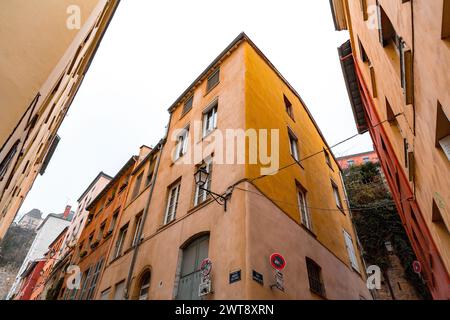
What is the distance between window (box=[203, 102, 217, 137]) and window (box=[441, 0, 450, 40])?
8.26 metres

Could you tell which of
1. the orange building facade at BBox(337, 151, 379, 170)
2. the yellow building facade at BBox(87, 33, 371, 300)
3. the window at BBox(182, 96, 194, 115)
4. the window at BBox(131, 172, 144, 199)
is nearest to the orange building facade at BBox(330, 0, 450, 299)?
the yellow building facade at BBox(87, 33, 371, 300)

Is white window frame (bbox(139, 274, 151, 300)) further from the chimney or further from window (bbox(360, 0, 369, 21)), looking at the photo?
the chimney

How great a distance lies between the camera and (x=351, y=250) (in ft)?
44.7

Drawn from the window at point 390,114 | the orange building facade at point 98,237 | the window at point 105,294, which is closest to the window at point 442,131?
the window at point 390,114

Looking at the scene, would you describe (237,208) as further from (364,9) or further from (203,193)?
(364,9)

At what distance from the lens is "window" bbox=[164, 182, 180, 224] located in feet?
35.3

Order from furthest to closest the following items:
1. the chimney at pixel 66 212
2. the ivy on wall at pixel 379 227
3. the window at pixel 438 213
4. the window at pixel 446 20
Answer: the chimney at pixel 66 212, the ivy on wall at pixel 379 227, the window at pixel 438 213, the window at pixel 446 20

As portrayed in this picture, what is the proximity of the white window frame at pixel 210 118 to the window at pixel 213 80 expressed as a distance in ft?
4.52

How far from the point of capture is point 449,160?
470 centimetres

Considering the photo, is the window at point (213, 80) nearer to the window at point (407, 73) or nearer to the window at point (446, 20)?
the window at point (407, 73)

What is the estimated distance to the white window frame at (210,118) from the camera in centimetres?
1169

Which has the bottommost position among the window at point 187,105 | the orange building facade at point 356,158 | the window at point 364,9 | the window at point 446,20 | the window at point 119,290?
the window at point 119,290

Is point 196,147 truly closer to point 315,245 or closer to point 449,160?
point 315,245

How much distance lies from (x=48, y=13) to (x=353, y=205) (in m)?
29.9
